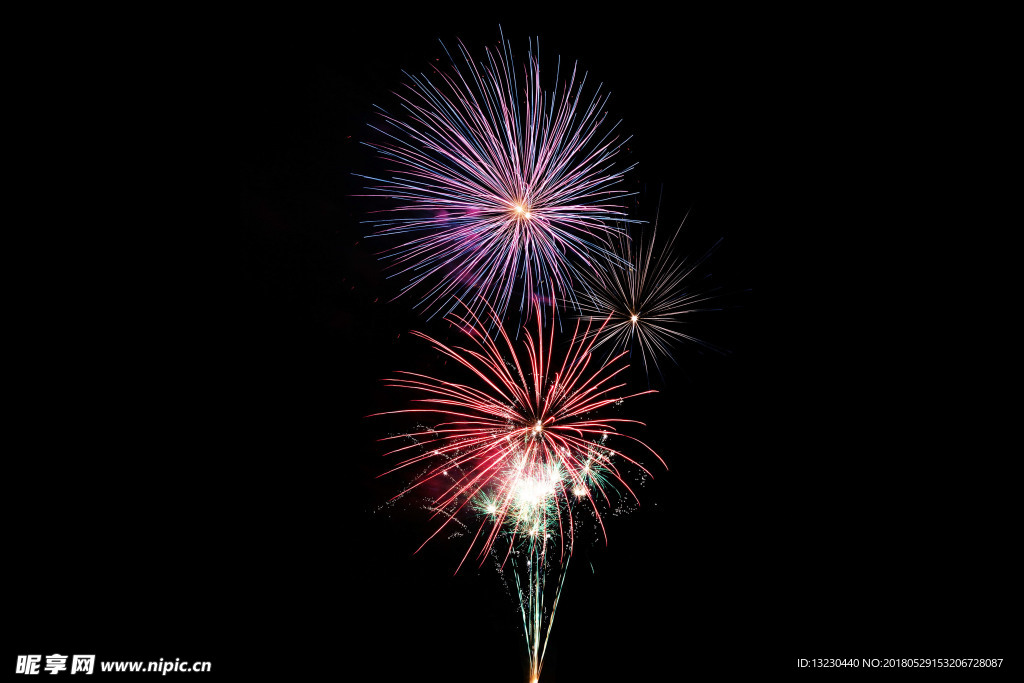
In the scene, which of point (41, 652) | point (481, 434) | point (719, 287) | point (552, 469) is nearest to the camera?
point (41, 652)

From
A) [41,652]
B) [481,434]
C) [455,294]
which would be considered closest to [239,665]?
[41,652]

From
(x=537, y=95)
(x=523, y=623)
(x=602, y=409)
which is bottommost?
(x=523, y=623)

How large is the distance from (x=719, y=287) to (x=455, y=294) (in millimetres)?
4005

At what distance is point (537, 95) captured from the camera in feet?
20.0

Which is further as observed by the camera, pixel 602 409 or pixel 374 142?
pixel 602 409

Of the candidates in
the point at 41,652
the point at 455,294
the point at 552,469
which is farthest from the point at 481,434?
the point at 41,652

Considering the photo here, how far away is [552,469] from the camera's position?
7.02m

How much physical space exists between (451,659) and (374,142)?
8.55m

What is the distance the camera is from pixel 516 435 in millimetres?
6742

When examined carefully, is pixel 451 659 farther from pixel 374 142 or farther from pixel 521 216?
pixel 374 142

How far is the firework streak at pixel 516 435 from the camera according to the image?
6664mm

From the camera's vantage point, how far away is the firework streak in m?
6.66

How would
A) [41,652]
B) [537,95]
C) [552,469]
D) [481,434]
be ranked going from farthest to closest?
[552,469]
[481,434]
[537,95]
[41,652]

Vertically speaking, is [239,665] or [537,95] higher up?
[537,95]
